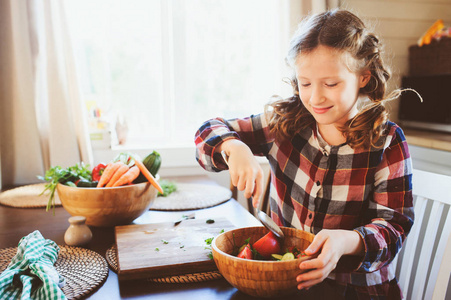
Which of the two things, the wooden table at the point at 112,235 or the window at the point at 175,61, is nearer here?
the wooden table at the point at 112,235

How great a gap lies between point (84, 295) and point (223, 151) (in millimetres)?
496

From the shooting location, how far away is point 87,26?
232 cm

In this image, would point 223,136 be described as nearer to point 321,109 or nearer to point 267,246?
point 321,109

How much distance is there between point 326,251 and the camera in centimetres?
74

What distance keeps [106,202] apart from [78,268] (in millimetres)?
256

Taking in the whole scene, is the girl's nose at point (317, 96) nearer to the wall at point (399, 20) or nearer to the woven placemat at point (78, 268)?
the woven placemat at point (78, 268)

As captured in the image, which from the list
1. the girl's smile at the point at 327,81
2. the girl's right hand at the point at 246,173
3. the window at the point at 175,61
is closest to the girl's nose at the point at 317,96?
the girl's smile at the point at 327,81

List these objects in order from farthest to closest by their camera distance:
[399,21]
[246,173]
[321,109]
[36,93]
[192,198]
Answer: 1. [399,21]
2. [36,93]
3. [192,198]
4. [321,109]
5. [246,173]

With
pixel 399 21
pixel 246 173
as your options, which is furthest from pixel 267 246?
pixel 399 21

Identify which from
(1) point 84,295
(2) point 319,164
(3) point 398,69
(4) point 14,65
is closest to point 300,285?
(1) point 84,295

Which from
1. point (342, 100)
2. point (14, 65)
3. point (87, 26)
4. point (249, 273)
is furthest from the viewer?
point (87, 26)

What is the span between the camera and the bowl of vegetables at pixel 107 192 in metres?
1.10

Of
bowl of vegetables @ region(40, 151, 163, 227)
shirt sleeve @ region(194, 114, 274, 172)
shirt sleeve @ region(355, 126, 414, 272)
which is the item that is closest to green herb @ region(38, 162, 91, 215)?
bowl of vegetables @ region(40, 151, 163, 227)

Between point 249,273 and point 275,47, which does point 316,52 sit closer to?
point 249,273
